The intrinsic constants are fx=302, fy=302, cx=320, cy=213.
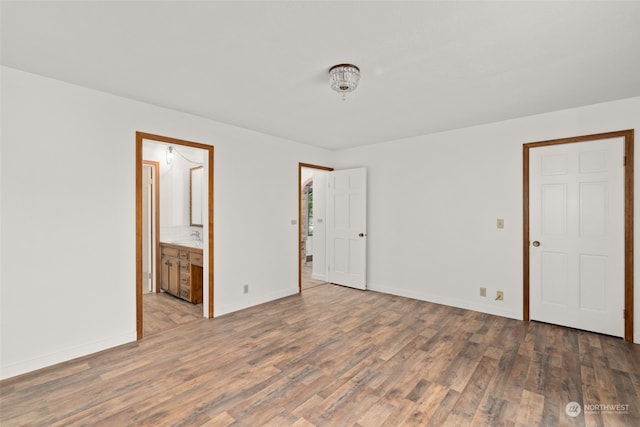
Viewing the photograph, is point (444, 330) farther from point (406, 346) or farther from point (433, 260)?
point (433, 260)

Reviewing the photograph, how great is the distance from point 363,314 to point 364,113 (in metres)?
2.52

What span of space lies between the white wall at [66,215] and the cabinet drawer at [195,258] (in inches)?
42.9

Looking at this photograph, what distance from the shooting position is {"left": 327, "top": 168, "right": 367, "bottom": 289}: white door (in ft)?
16.9

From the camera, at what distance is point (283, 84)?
8.94 ft

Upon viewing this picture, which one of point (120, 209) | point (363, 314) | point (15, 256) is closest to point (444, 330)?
point (363, 314)

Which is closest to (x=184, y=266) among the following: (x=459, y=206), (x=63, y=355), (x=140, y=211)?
(x=140, y=211)

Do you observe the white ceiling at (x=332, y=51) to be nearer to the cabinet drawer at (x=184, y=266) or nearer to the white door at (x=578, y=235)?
the white door at (x=578, y=235)

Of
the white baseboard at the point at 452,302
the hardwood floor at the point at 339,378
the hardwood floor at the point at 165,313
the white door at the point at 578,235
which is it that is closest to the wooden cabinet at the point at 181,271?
the hardwood floor at the point at 165,313

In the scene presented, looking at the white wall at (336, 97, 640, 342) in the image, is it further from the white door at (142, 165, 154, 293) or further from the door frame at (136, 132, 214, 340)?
the white door at (142, 165, 154, 293)

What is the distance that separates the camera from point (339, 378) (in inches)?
96.3

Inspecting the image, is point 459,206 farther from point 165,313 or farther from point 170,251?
point 170,251

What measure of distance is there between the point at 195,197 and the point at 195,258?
4.76 ft

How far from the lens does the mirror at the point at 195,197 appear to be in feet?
17.0

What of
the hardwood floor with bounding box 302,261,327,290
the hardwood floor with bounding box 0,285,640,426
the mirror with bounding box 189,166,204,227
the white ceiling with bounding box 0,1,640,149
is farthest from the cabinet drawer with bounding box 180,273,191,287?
the white ceiling with bounding box 0,1,640,149
